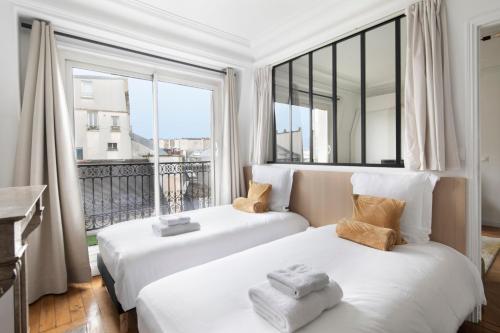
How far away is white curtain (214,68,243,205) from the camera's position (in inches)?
138

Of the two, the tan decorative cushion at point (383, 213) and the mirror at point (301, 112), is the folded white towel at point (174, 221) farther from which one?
the mirror at point (301, 112)

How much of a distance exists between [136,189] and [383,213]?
3.39 meters

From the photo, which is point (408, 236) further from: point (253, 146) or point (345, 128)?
point (253, 146)

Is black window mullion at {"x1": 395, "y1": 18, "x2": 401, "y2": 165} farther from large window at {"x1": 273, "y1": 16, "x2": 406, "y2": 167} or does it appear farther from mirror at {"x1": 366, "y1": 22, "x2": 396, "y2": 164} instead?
large window at {"x1": 273, "y1": 16, "x2": 406, "y2": 167}

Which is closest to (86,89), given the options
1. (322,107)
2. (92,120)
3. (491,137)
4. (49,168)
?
(92,120)

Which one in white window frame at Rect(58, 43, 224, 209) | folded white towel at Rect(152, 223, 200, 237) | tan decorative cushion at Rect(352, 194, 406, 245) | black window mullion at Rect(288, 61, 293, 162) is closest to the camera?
tan decorative cushion at Rect(352, 194, 406, 245)

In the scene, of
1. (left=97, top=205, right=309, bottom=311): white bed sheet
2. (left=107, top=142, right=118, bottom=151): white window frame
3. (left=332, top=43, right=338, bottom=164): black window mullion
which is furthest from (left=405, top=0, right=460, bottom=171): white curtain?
(left=107, top=142, right=118, bottom=151): white window frame

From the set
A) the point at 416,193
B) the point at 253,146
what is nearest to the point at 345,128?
the point at 253,146

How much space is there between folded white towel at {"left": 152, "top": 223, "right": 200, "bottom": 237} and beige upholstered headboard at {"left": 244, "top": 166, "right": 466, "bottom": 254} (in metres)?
1.29

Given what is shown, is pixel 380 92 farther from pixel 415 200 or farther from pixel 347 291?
pixel 347 291

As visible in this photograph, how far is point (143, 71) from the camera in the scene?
120 inches

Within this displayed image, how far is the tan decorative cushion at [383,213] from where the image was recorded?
5.88 ft

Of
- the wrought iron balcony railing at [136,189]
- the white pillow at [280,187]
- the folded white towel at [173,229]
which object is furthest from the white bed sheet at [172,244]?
the wrought iron balcony railing at [136,189]

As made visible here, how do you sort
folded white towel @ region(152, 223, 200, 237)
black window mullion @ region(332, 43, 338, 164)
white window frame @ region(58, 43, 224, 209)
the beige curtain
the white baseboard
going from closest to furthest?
folded white towel @ region(152, 223, 200, 237) → the beige curtain → white window frame @ region(58, 43, 224, 209) → black window mullion @ region(332, 43, 338, 164) → the white baseboard
